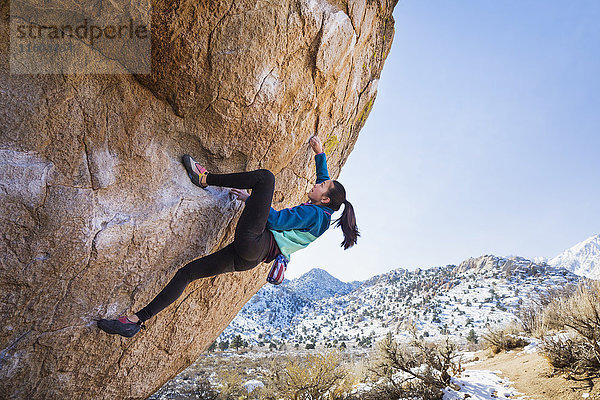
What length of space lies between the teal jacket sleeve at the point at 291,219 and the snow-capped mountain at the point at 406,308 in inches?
995

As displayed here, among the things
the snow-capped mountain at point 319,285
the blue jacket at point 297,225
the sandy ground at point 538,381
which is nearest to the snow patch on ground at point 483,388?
the sandy ground at point 538,381

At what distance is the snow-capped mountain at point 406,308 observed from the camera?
101ft

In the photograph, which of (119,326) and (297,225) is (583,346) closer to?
(297,225)

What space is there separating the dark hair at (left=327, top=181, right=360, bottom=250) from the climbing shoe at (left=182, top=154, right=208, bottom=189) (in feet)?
4.26

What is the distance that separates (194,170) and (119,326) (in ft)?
5.01

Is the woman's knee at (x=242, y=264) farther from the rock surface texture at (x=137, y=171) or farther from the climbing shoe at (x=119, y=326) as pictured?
the climbing shoe at (x=119, y=326)

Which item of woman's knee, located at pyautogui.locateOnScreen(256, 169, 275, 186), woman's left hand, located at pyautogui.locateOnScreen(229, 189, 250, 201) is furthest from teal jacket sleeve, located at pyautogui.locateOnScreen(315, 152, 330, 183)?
woman's knee, located at pyautogui.locateOnScreen(256, 169, 275, 186)

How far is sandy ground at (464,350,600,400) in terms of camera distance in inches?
200

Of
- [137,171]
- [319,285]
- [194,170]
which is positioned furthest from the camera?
[319,285]

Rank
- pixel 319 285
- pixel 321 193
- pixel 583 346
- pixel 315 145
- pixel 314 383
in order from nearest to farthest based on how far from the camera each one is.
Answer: pixel 321 193 → pixel 315 145 → pixel 583 346 → pixel 314 383 → pixel 319 285

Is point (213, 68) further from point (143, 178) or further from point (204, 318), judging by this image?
point (204, 318)

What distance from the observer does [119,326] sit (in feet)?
8.71

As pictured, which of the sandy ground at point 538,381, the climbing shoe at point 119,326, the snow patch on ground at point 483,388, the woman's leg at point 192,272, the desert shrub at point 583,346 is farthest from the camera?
the snow patch on ground at point 483,388

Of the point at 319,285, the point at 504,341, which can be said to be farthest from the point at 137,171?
the point at 319,285
